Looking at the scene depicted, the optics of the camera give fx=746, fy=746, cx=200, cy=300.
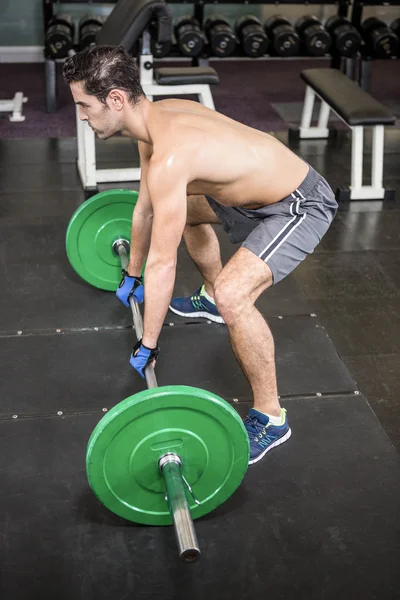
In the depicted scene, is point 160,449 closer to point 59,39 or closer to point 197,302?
point 197,302

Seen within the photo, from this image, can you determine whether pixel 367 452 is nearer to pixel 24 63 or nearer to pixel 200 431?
pixel 200 431

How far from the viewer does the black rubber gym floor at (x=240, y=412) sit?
1.77 metres

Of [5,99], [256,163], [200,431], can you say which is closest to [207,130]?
[256,163]

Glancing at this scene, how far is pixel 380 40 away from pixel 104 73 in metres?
3.69

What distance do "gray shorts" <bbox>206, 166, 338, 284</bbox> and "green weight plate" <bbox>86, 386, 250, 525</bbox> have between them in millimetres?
531

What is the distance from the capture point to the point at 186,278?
10.2 feet

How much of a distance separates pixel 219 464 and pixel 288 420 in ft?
1.74

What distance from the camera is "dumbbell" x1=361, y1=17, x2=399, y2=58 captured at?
504 centimetres

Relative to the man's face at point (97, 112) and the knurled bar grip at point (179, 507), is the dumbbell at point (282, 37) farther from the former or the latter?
the knurled bar grip at point (179, 507)

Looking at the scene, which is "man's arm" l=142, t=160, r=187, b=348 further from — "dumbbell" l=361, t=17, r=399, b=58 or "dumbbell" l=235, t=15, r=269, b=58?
"dumbbell" l=361, t=17, r=399, b=58

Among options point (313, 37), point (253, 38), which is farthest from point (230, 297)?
point (313, 37)

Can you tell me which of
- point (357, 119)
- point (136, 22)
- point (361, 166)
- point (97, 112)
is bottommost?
point (361, 166)

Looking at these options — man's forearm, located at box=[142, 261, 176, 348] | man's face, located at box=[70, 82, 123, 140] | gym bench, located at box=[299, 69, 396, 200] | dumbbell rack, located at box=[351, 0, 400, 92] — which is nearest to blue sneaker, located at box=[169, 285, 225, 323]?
man's forearm, located at box=[142, 261, 176, 348]

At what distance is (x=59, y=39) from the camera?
4699mm
